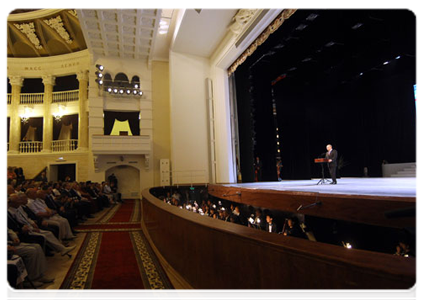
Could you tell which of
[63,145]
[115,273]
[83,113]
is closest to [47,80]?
[83,113]

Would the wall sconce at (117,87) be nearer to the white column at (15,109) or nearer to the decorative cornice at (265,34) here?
the decorative cornice at (265,34)

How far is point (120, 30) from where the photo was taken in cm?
1085

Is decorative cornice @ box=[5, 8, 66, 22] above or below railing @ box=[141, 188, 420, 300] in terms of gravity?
above

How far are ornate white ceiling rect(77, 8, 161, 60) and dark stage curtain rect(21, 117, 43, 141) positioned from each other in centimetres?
561

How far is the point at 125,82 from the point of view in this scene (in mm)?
13086

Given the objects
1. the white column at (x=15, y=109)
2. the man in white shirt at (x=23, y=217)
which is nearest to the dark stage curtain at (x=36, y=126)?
the white column at (x=15, y=109)

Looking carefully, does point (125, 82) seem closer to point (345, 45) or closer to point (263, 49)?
point (263, 49)

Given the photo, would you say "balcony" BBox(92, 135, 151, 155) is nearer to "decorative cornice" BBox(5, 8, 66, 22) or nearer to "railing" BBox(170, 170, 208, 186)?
"railing" BBox(170, 170, 208, 186)

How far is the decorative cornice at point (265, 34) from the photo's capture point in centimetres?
695

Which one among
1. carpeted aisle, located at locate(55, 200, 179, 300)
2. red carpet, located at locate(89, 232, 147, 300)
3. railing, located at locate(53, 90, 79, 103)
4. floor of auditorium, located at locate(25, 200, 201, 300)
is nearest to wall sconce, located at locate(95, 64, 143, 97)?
railing, located at locate(53, 90, 79, 103)

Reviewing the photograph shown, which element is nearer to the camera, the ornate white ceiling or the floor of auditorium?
the floor of auditorium

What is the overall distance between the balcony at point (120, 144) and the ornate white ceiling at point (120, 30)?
4.15 m

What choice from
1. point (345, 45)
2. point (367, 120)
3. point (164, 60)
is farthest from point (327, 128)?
point (164, 60)

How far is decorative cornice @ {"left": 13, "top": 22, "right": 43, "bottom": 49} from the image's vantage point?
44.6 feet
